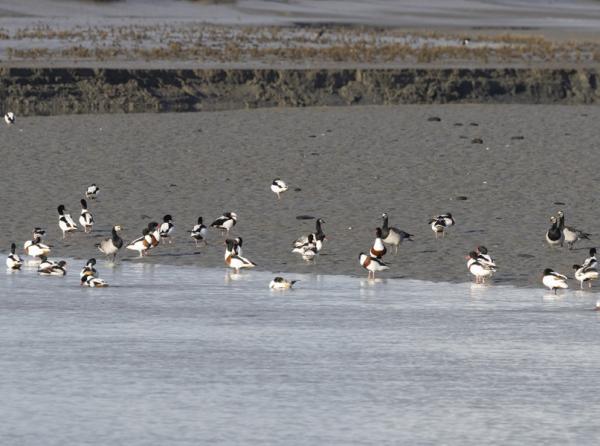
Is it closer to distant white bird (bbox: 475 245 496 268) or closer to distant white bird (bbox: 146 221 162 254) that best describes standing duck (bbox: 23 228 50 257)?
distant white bird (bbox: 146 221 162 254)

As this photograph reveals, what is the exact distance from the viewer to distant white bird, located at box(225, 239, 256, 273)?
25328mm

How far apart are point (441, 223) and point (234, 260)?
4689mm

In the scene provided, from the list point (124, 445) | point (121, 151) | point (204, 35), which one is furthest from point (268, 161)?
point (204, 35)

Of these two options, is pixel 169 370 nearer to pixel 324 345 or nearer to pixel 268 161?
pixel 324 345

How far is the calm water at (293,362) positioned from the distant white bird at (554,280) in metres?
0.24

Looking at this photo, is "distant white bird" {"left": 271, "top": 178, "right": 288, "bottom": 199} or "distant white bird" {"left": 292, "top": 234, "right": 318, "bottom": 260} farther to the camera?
"distant white bird" {"left": 271, "top": 178, "right": 288, "bottom": 199}

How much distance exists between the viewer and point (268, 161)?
3922cm

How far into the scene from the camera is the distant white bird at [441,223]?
28.2 meters

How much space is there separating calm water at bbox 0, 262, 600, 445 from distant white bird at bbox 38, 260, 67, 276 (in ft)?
0.49

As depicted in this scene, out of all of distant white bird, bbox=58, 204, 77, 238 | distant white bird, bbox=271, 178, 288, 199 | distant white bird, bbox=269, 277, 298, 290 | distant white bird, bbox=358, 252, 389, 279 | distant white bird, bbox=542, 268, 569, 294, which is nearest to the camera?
distant white bird, bbox=542, 268, 569, 294

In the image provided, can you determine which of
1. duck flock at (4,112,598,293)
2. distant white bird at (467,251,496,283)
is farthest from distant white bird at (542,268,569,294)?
distant white bird at (467,251,496,283)

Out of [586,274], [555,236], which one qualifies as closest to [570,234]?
[555,236]

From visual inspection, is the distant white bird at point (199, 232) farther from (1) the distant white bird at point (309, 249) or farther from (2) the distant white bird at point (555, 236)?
(2) the distant white bird at point (555, 236)

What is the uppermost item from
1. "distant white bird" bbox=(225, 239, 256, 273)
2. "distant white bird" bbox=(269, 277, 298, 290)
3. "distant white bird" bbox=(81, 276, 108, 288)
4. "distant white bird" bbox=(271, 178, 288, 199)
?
"distant white bird" bbox=(271, 178, 288, 199)
